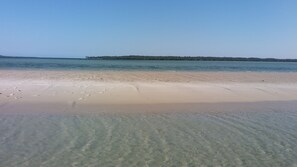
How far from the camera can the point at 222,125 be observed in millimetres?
11656

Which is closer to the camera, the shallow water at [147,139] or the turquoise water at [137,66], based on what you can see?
the shallow water at [147,139]

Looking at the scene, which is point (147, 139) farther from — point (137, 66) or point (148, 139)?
point (137, 66)

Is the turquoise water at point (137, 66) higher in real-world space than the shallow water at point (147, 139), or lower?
lower

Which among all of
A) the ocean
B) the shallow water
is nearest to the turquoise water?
the ocean

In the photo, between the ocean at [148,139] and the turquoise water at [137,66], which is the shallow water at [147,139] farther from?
the turquoise water at [137,66]

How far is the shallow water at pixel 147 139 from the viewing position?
7834mm

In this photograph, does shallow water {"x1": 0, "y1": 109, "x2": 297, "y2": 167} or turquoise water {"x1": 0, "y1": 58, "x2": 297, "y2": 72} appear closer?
shallow water {"x1": 0, "y1": 109, "x2": 297, "y2": 167}

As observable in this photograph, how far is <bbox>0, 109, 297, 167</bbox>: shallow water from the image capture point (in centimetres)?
783

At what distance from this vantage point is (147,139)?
9570 millimetres

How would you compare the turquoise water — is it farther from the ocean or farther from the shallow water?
the shallow water

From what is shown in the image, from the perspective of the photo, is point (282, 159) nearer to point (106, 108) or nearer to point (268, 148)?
point (268, 148)

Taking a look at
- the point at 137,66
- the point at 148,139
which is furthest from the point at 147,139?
the point at 137,66

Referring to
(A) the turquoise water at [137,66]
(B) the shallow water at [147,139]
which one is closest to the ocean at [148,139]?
(B) the shallow water at [147,139]

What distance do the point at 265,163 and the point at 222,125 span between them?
3873 millimetres
